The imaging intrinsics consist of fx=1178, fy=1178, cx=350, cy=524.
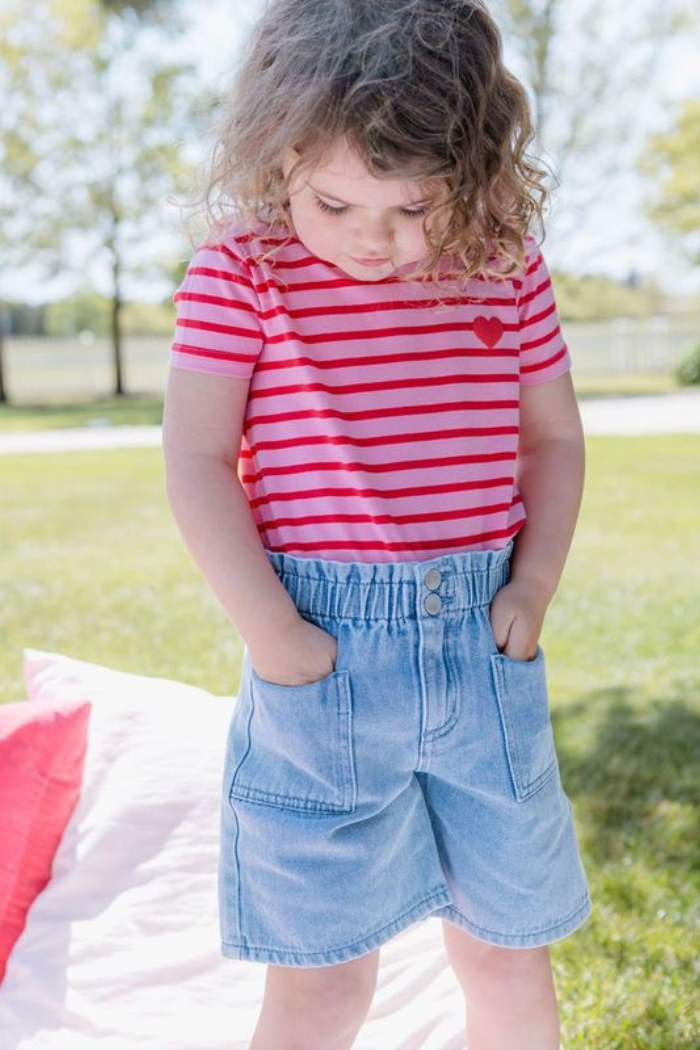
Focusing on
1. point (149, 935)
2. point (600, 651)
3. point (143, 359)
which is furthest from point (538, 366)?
point (143, 359)

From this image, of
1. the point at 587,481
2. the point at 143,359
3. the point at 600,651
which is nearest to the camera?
the point at 600,651

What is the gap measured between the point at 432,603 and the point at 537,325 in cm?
41

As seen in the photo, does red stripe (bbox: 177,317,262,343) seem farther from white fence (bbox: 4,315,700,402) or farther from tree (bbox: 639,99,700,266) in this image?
white fence (bbox: 4,315,700,402)

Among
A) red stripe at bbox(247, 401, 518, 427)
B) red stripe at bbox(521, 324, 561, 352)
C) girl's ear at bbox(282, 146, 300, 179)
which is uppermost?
girl's ear at bbox(282, 146, 300, 179)

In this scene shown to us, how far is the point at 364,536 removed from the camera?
4.51 ft

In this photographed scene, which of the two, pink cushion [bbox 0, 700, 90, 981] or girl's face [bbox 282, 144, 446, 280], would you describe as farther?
pink cushion [bbox 0, 700, 90, 981]

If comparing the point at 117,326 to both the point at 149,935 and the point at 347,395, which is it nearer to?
the point at 149,935

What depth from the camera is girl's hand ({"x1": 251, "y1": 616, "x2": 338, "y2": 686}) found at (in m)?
1.33

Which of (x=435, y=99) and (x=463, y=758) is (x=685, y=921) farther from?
(x=435, y=99)

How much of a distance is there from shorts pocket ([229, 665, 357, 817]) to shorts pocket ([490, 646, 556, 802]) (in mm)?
187

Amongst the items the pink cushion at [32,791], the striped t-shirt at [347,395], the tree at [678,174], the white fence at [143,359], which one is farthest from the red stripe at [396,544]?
the white fence at [143,359]

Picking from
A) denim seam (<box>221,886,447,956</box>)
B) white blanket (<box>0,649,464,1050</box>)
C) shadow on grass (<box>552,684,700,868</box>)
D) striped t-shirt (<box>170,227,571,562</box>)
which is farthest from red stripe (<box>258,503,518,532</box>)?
shadow on grass (<box>552,684,700,868</box>)

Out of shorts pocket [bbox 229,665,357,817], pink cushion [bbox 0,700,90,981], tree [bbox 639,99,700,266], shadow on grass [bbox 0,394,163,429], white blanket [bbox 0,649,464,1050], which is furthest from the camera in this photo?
tree [bbox 639,99,700,266]

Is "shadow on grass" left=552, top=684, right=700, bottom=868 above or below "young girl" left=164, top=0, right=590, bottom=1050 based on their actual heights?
below
